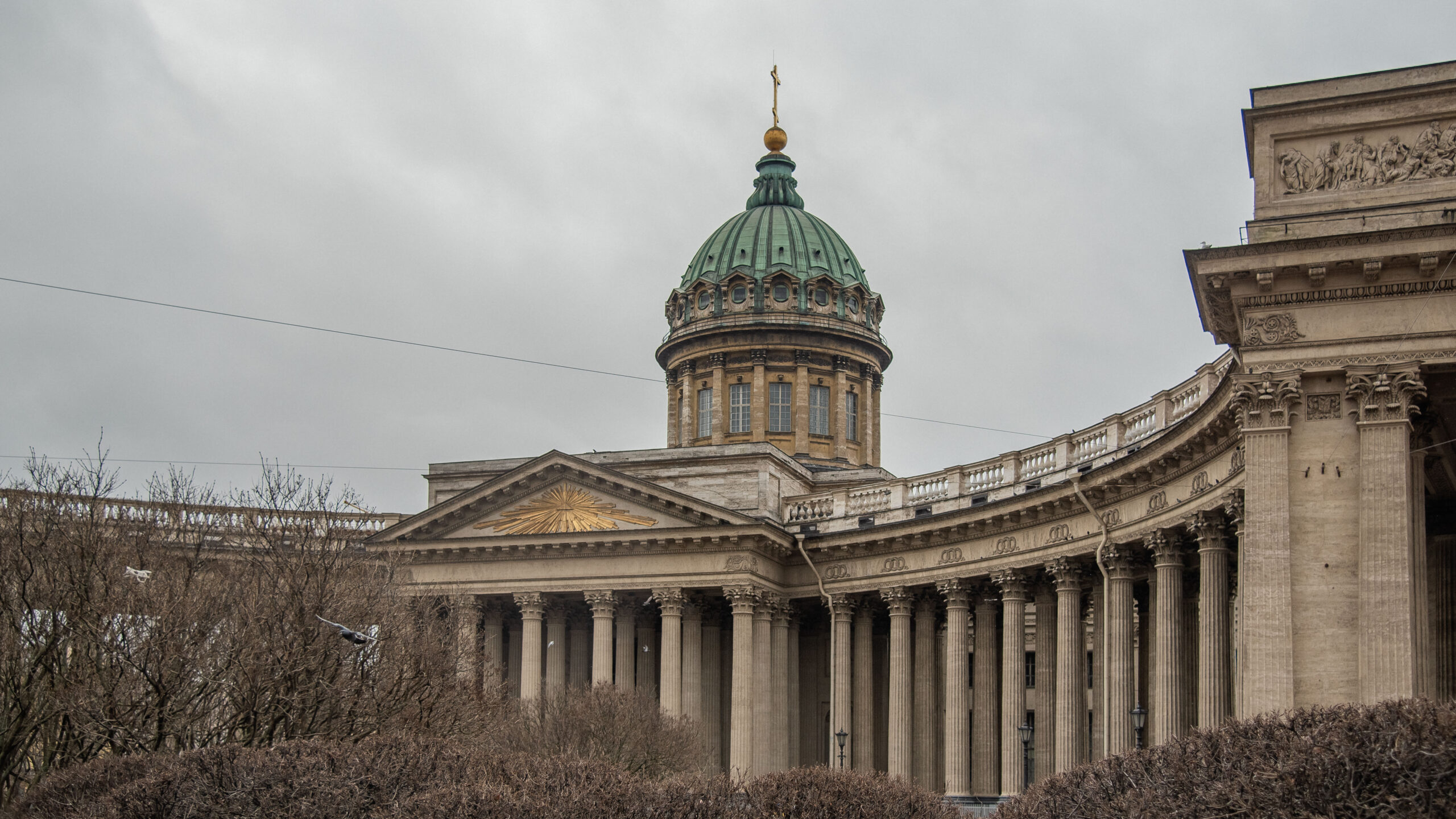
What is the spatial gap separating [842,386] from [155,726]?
48270mm

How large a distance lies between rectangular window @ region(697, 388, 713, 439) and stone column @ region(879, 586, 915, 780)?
23173 mm

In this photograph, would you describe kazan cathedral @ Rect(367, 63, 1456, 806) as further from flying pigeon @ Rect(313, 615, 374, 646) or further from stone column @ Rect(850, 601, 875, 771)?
flying pigeon @ Rect(313, 615, 374, 646)

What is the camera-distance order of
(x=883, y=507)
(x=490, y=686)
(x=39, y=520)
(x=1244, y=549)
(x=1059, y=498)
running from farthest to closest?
(x=883, y=507)
(x=490, y=686)
(x=1059, y=498)
(x=39, y=520)
(x=1244, y=549)

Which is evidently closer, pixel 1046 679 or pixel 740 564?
pixel 1046 679

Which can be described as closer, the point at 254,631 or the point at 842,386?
the point at 254,631

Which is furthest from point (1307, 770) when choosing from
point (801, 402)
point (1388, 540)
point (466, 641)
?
point (801, 402)

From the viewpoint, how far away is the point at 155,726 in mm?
33500

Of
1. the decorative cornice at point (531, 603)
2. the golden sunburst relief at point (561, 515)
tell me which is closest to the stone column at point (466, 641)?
the decorative cornice at point (531, 603)

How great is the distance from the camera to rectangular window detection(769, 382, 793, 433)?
7681cm

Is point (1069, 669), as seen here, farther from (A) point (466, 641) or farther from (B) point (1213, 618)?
(A) point (466, 641)

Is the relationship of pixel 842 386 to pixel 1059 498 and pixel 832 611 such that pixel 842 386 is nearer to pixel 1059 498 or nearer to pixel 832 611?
pixel 832 611

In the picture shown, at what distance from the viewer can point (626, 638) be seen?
198 ft

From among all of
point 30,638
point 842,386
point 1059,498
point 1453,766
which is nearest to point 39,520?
point 30,638

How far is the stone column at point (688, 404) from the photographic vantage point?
78312 millimetres
